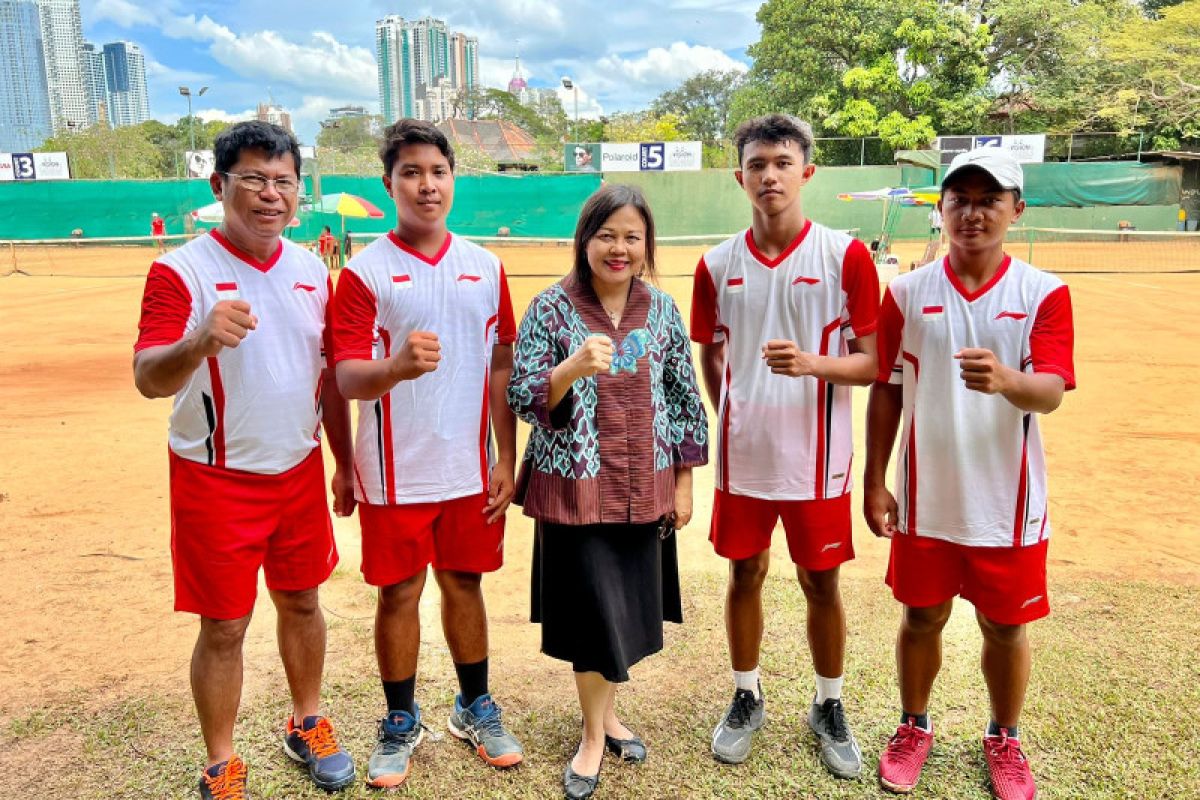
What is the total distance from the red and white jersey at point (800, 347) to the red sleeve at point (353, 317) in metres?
1.31

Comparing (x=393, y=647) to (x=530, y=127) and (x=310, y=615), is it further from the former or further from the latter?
(x=530, y=127)

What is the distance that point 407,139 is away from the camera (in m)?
3.24

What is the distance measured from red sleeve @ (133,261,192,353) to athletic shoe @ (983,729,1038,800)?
3097mm

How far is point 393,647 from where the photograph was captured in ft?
11.0

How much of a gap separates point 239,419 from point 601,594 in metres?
1.34

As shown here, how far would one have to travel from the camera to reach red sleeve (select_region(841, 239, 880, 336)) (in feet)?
10.8

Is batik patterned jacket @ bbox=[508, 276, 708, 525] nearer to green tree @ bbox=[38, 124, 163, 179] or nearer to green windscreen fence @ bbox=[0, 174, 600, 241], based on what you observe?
green windscreen fence @ bbox=[0, 174, 600, 241]

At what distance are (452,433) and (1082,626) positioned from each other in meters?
3.20

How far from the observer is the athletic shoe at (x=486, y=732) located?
336 centimetres

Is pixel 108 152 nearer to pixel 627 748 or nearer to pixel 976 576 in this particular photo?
pixel 627 748

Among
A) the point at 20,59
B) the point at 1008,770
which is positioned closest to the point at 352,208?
the point at 1008,770

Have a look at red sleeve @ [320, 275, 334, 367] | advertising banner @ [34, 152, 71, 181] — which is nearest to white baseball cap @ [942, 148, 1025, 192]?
red sleeve @ [320, 275, 334, 367]

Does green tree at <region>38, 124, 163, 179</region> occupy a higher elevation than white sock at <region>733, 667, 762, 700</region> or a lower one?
higher

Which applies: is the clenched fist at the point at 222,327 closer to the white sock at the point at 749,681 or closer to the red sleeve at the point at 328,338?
the red sleeve at the point at 328,338
